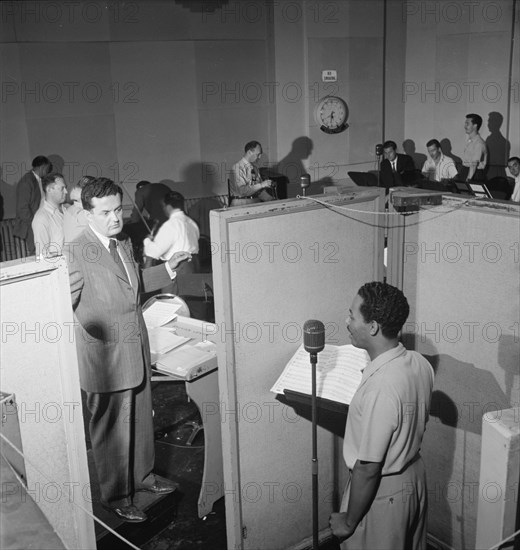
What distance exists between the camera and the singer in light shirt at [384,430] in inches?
84.4

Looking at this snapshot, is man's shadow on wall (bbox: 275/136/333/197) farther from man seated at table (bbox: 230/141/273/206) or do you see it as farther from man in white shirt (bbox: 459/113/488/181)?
man in white shirt (bbox: 459/113/488/181)

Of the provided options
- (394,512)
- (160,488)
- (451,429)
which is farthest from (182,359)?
(394,512)

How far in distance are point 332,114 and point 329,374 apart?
278 inches

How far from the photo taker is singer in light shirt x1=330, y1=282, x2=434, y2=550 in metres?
2.14

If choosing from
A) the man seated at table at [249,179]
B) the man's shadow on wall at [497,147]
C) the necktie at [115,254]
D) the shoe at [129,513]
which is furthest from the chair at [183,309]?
the man's shadow on wall at [497,147]

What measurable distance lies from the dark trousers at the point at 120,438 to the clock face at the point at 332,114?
6.66 meters

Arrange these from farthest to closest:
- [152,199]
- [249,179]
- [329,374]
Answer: [152,199]
[249,179]
[329,374]

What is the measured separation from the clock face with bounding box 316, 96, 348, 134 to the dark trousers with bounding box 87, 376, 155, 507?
21.9ft

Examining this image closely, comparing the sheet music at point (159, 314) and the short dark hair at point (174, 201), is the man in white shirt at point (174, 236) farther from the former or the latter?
the sheet music at point (159, 314)

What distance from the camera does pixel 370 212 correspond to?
9.61 ft

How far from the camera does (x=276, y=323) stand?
283cm

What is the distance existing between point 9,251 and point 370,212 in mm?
5805

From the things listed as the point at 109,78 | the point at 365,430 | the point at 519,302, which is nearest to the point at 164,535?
the point at 365,430

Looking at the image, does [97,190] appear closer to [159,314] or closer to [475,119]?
[159,314]
